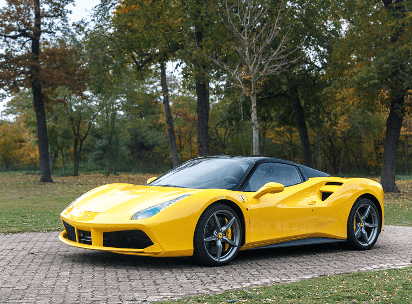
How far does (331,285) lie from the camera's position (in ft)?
14.2

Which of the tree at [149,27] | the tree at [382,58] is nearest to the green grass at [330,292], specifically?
the tree at [382,58]

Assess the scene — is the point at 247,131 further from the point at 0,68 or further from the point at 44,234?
the point at 44,234

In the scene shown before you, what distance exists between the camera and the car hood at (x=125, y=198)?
5.18 metres

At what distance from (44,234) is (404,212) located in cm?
997

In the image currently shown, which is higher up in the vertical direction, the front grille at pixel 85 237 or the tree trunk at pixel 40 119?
the tree trunk at pixel 40 119

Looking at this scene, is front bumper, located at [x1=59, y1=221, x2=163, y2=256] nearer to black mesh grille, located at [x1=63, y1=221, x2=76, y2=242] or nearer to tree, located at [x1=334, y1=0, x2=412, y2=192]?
black mesh grille, located at [x1=63, y1=221, x2=76, y2=242]

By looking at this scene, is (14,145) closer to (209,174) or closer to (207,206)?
(209,174)

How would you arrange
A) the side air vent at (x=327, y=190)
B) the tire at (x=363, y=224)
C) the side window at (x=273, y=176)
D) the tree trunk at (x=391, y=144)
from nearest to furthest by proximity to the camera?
the side window at (x=273, y=176) < the side air vent at (x=327, y=190) < the tire at (x=363, y=224) < the tree trunk at (x=391, y=144)

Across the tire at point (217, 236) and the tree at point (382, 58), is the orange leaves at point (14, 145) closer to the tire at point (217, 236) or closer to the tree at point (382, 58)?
the tree at point (382, 58)

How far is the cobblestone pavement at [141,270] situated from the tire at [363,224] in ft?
0.54

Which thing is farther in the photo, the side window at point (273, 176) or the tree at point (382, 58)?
the tree at point (382, 58)

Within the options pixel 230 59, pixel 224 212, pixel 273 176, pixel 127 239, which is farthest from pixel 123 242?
pixel 230 59

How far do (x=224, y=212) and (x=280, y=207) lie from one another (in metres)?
0.91

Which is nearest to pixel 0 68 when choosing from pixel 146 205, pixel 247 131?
pixel 146 205
